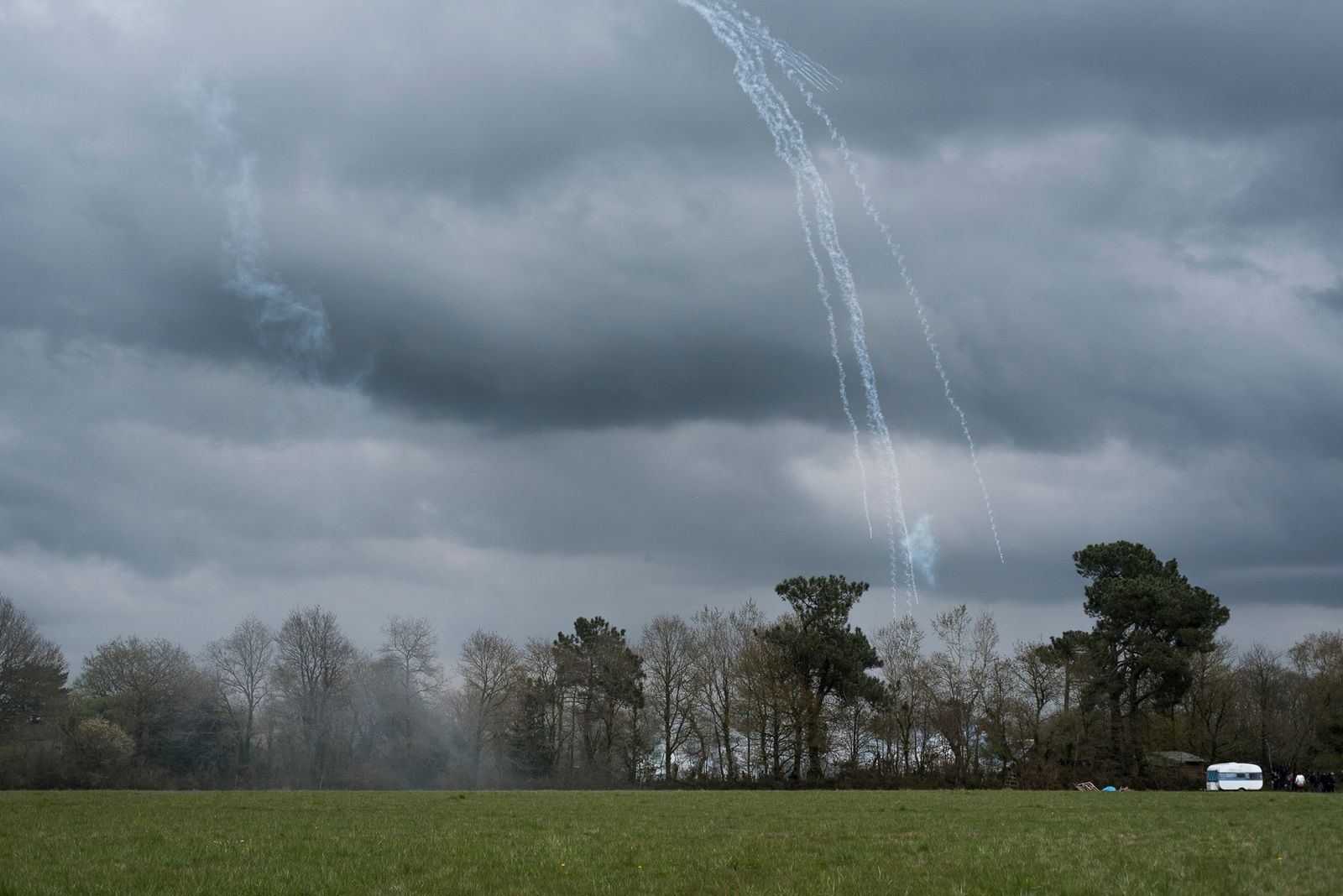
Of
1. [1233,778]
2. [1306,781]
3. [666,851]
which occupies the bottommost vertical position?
[1306,781]

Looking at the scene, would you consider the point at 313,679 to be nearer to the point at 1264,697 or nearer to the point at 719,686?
the point at 719,686

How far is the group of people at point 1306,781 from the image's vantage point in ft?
245

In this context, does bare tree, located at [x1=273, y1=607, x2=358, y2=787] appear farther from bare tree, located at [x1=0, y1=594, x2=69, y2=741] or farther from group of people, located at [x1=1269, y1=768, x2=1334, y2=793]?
group of people, located at [x1=1269, y1=768, x2=1334, y2=793]

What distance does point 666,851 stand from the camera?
19344 mm

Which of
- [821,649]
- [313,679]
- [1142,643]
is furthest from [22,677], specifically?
[1142,643]

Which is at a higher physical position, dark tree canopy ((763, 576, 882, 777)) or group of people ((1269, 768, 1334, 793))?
dark tree canopy ((763, 576, 882, 777))

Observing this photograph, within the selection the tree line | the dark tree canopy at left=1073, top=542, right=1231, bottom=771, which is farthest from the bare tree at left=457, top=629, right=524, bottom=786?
the dark tree canopy at left=1073, top=542, right=1231, bottom=771

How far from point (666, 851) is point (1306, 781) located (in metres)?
85.4

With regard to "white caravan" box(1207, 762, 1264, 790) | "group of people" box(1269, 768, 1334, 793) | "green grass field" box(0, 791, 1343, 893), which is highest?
"green grass field" box(0, 791, 1343, 893)

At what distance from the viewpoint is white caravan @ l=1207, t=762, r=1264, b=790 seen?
7475 centimetres

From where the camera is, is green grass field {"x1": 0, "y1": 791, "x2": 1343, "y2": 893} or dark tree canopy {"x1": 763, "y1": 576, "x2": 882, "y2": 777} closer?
green grass field {"x1": 0, "y1": 791, "x2": 1343, "y2": 893}

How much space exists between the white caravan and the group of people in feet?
12.7

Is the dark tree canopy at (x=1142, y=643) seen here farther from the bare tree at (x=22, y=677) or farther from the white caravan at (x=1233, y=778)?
the bare tree at (x=22, y=677)

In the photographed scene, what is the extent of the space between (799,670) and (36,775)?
57375 mm
